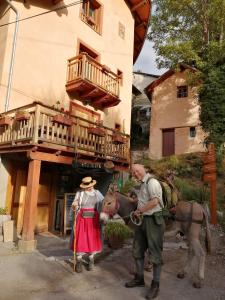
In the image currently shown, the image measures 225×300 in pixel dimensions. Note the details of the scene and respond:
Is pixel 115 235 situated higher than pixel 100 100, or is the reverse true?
pixel 100 100

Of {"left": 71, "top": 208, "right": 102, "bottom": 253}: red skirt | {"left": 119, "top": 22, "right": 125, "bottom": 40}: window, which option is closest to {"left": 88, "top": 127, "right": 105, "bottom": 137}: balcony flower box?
{"left": 71, "top": 208, "right": 102, "bottom": 253}: red skirt

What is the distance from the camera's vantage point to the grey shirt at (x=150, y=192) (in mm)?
4869

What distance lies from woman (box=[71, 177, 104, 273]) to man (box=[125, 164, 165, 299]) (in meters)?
1.18

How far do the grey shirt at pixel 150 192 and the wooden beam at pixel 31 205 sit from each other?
12.7ft

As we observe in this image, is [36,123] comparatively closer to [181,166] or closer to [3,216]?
[3,216]

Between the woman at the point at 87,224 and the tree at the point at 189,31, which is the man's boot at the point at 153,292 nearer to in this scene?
the woman at the point at 87,224

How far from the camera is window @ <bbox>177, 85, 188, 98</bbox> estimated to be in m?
22.7

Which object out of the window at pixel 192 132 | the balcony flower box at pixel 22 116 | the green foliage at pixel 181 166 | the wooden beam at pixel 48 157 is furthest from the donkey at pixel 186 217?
the window at pixel 192 132

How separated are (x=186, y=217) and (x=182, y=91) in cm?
1862

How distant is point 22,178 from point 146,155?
13.9 m

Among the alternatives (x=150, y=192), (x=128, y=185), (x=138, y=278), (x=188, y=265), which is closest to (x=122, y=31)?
(x=128, y=185)

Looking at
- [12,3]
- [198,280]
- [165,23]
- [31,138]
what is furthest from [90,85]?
[165,23]

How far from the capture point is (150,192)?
4.88m

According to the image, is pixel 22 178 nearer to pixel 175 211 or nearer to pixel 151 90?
pixel 175 211
